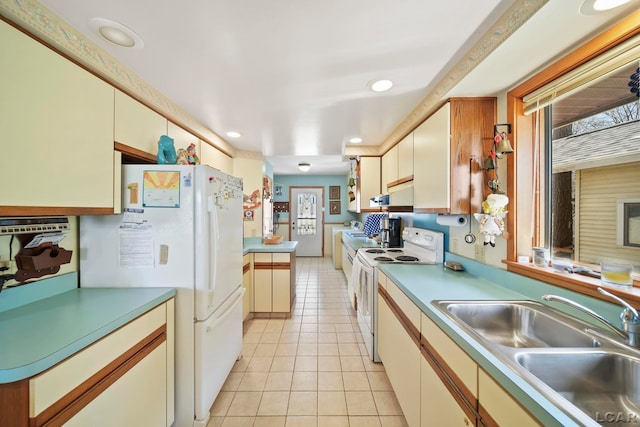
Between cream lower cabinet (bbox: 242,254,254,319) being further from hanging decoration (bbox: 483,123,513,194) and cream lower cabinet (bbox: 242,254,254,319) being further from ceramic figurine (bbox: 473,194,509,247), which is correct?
hanging decoration (bbox: 483,123,513,194)

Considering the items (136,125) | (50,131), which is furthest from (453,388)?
(136,125)

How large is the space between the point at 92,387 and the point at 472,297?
179 cm

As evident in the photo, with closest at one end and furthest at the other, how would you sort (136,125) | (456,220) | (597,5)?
(597,5) → (136,125) → (456,220)

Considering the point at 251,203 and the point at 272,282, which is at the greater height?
the point at 251,203

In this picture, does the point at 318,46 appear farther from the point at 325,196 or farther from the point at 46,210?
the point at 325,196

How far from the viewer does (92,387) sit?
3.10 ft

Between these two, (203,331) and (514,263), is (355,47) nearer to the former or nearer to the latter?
(514,263)

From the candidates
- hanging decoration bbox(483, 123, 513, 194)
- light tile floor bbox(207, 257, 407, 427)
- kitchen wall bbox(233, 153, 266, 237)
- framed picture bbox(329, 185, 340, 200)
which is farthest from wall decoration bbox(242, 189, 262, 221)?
framed picture bbox(329, 185, 340, 200)

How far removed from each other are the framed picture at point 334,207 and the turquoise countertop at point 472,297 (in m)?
4.78

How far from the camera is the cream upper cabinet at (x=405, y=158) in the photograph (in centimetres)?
228

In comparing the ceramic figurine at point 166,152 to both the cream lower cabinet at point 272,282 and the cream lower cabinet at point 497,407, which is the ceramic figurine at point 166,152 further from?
the cream lower cabinet at point 497,407

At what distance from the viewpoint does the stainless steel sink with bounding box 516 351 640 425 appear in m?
0.79

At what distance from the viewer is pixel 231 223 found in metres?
1.88

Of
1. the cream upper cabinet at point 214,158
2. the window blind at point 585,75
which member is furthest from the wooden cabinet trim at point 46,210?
the window blind at point 585,75
